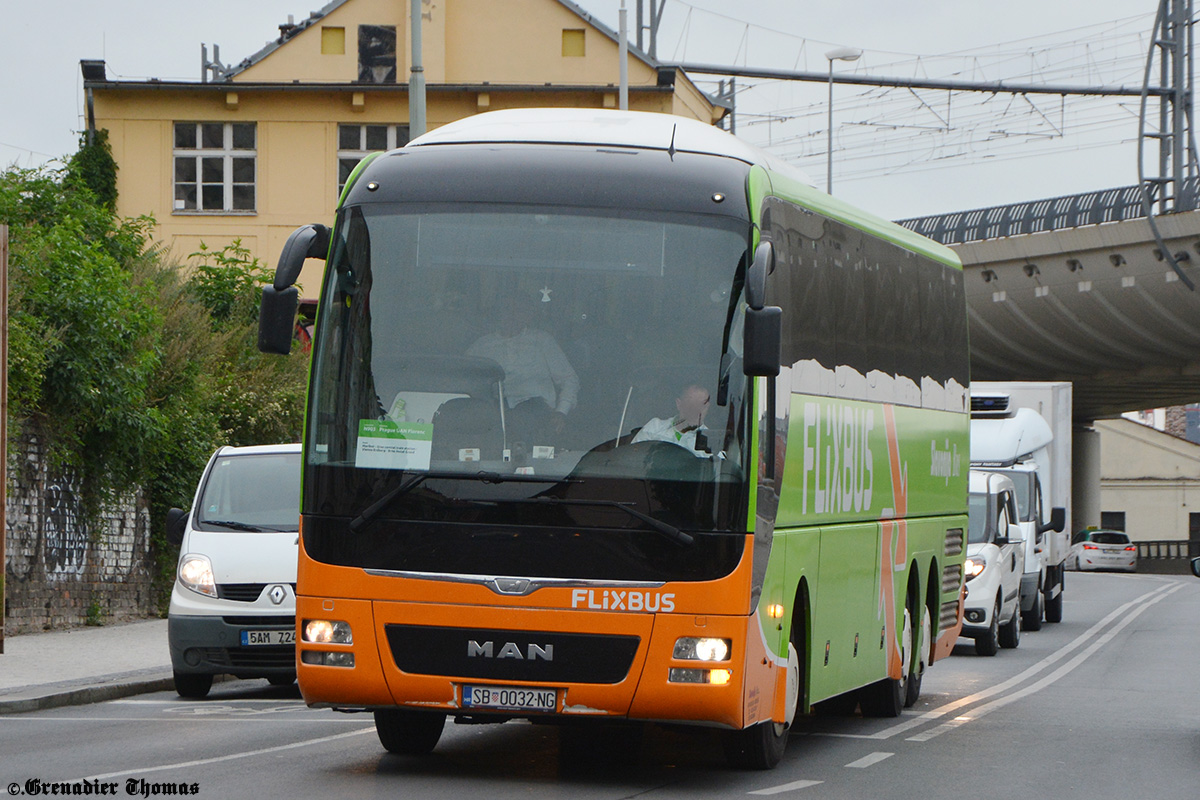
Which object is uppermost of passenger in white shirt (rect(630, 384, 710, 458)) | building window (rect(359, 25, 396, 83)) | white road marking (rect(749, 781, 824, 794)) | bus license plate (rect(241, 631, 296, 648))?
building window (rect(359, 25, 396, 83))

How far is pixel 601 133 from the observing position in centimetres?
1002

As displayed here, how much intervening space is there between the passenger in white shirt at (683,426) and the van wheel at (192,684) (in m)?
6.62

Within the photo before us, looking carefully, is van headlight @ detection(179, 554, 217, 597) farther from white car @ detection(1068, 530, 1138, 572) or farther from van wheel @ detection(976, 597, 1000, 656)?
white car @ detection(1068, 530, 1138, 572)

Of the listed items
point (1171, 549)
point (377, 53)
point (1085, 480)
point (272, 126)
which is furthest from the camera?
point (1171, 549)

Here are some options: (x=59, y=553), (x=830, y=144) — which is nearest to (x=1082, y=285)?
(x=830, y=144)

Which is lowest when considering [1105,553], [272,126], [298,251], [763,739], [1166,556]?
[1166,556]

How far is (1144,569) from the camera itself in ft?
260

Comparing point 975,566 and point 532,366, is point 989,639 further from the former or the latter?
point 532,366

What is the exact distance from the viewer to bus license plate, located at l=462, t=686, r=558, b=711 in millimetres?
9070

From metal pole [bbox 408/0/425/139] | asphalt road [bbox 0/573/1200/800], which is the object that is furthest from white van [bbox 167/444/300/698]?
metal pole [bbox 408/0/425/139]

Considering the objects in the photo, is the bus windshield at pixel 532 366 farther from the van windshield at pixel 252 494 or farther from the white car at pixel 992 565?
the white car at pixel 992 565

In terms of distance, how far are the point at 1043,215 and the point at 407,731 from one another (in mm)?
39180

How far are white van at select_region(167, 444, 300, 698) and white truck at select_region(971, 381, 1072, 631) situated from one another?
1354cm

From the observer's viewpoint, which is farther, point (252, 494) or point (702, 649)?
point (252, 494)
